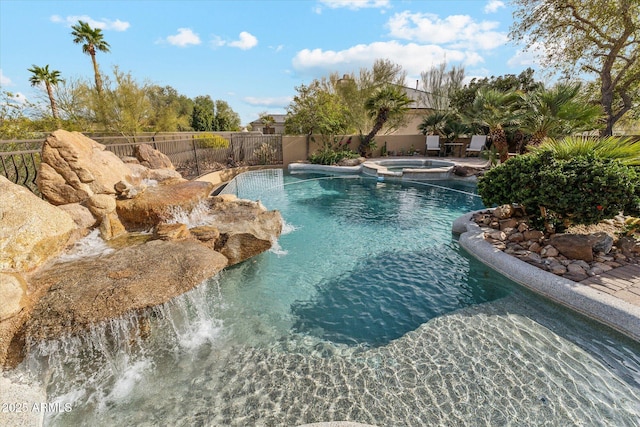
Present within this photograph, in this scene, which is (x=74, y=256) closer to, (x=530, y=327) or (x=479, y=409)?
(x=479, y=409)

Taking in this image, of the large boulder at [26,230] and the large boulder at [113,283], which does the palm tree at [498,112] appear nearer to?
the large boulder at [113,283]

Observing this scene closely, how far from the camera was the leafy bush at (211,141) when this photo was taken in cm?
1458

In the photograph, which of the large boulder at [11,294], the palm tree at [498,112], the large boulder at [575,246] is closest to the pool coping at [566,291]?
the large boulder at [575,246]

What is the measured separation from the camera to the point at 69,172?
5.05m

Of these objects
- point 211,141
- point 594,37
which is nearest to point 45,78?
point 211,141

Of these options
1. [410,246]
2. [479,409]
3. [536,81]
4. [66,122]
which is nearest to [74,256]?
[479,409]

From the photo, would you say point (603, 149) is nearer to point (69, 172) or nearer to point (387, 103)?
point (69, 172)

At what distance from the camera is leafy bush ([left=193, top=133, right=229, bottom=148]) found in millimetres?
14577

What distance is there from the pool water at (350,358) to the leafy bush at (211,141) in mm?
11362

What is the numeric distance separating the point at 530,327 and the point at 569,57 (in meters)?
15.8

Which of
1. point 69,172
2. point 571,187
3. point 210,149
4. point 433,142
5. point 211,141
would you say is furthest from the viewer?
point 433,142

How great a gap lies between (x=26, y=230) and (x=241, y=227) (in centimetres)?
272

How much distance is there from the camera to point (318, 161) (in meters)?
16.3

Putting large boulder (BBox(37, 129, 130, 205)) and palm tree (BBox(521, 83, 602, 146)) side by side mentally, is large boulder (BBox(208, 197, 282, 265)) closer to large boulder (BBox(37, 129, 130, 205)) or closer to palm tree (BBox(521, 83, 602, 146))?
large boulder (BBox(37, 129, 130, 205))
